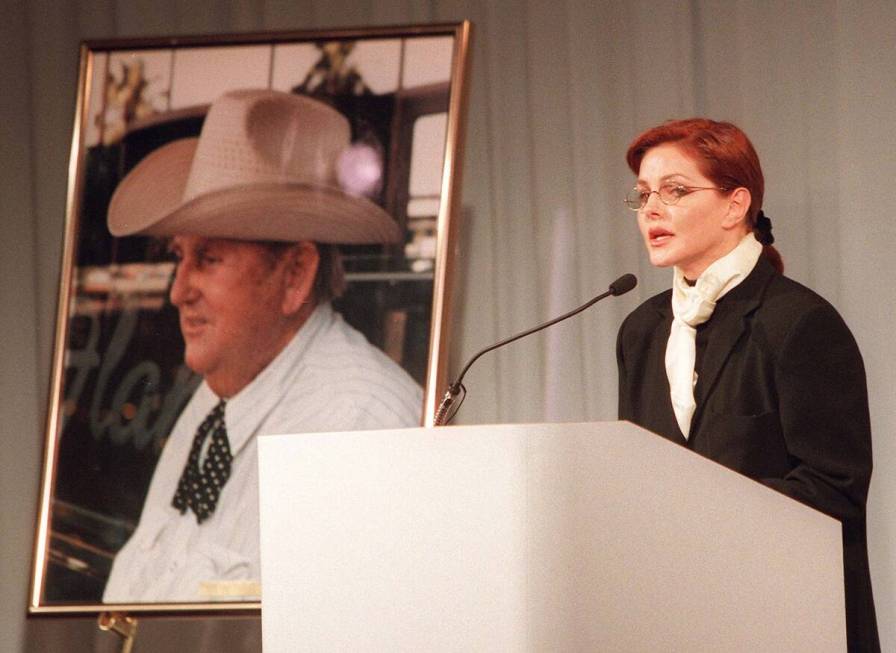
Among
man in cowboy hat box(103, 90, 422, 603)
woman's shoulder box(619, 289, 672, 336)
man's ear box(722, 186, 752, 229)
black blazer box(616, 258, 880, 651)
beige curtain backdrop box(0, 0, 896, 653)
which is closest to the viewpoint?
black blazer box(616, 258, 880, 651)

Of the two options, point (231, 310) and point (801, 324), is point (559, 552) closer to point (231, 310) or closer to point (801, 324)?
point (801, 324)

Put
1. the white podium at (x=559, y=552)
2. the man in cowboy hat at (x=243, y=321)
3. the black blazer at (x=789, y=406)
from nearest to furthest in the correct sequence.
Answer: the white podium at (x=559, y=552)
the black blazer at (x=789, y=406)
the man in cowboy hat at (x=243, y=321)

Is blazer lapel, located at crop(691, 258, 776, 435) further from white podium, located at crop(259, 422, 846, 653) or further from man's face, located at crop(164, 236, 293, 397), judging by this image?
man's face, located at crop(164, 236, 293, 397)

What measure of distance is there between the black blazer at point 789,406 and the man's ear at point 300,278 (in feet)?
3.64

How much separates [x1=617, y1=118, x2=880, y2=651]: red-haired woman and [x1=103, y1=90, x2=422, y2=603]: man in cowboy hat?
0.85 m

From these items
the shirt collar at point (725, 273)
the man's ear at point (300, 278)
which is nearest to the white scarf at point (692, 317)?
the shirt collar at point (725, 273)

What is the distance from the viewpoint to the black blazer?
73.4 inches

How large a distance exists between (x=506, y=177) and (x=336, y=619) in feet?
6.42

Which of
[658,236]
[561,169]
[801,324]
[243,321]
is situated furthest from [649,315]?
[243,321]

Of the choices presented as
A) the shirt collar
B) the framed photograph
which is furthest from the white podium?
the framed photograph

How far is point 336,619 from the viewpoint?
4.78 ft

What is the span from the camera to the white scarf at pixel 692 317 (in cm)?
209

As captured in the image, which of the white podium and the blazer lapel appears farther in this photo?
the blazer lapel

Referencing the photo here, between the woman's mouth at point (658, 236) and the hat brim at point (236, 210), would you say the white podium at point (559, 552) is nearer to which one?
the woman's mouth at point (658, 236)
